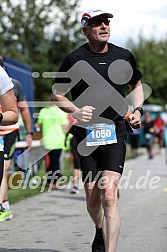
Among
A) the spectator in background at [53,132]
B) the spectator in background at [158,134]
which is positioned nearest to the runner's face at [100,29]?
the spectator in background at [53,132]

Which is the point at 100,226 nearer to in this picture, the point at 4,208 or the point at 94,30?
the point at 94,30

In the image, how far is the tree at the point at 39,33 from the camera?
46594 millimetres

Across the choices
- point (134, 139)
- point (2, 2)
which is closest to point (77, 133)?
point (134, 139)

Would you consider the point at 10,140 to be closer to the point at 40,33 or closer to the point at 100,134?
the point at 100,134

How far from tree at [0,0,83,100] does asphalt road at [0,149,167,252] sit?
34.0 meters

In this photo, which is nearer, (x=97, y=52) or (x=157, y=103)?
(x=97, y=52)

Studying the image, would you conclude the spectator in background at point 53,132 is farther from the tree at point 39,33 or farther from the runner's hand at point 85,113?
the tree at point 39,33

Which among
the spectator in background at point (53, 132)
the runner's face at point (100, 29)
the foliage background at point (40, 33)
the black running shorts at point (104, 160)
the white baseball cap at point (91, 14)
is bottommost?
the foliage background at point (40, 33)

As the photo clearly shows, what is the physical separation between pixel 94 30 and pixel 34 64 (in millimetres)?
44050

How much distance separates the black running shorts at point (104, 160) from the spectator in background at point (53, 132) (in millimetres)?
7389

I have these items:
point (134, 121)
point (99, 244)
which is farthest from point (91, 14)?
point (99, 244)

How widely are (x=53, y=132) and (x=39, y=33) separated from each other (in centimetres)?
3473

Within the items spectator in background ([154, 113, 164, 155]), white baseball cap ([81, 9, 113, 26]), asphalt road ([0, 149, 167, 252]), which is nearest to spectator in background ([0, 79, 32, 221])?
asphalt road ([0, 149, 167, 252])

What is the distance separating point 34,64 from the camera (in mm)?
49594
